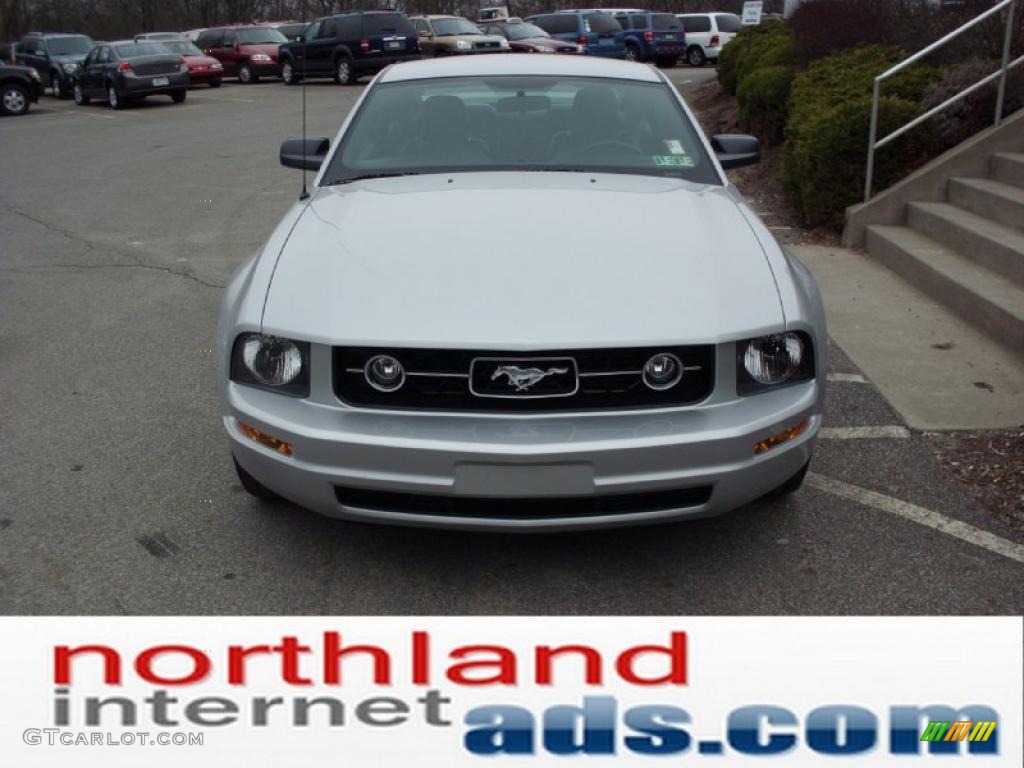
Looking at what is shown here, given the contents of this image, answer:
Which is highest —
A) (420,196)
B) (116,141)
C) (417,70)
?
(417,70)

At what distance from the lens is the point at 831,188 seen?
8859 mm

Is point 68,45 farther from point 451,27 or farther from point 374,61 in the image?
point 451,27

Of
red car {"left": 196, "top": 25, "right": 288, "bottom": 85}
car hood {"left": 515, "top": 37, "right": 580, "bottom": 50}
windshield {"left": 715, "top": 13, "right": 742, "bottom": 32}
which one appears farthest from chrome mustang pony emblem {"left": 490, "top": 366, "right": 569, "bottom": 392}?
windshield {"left": 715, "top": 13, "right": 742, "bottom": 32}

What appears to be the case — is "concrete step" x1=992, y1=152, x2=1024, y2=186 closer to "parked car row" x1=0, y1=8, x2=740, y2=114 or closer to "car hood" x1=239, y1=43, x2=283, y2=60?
"parked car row" x1=0, y1=8, x2=740, y2=114

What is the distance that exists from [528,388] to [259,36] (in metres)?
32.4

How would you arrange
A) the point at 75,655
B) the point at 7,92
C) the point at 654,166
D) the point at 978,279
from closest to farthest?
the point at 75,655 < the point at 654,166 < the point at 978,279 < the point at 7,92

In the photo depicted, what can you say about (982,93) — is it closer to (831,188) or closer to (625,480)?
(831,188)

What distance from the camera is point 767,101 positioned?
479 inches

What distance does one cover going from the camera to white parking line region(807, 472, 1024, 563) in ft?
12.6

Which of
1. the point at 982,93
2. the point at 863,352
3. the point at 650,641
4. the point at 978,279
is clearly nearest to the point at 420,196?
the point at 650,641

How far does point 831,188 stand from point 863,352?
3255mm

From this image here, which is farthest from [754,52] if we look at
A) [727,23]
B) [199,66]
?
[727,23]

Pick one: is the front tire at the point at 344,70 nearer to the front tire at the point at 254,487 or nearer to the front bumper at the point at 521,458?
the front tire at the point at 254,487

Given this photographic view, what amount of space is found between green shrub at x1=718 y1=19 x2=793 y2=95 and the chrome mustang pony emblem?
1068 centimetres
